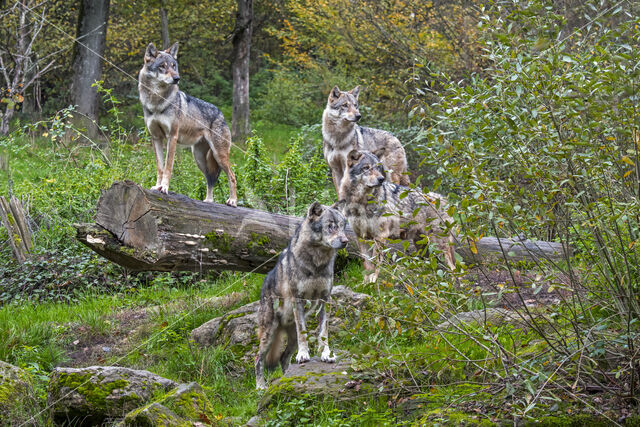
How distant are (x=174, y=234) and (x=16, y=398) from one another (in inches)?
118

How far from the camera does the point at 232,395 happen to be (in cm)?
755

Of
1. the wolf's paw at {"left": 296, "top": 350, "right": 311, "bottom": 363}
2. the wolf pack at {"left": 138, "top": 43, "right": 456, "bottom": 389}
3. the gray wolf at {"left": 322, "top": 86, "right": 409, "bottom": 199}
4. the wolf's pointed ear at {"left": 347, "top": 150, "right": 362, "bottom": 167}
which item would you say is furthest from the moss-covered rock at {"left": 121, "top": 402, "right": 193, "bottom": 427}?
the gray wolf at {"left": 322, "top": 86, "right": 409, "bottom": 199}

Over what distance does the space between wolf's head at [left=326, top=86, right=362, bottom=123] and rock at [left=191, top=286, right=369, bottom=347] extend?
3.71 meters

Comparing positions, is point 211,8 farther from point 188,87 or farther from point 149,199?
point 149,199

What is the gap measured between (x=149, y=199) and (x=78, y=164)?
703 cm

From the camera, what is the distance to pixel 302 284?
7.37 m

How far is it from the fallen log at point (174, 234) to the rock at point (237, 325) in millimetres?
572

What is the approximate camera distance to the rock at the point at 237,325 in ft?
27.6

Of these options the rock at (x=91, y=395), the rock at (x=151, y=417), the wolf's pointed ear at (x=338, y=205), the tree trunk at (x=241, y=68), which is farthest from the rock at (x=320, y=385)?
the tree trunk at (x=241, y=68)

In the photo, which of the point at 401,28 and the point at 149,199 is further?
the point at 401,28

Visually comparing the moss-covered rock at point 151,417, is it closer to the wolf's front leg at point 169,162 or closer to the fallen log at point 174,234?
the fallen log at point 174,234

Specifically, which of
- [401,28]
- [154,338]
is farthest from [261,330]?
[401,28]

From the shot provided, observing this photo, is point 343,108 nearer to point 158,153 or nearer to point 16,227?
point 158,153

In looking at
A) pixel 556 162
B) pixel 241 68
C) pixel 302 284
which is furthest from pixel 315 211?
pixel 241 68
